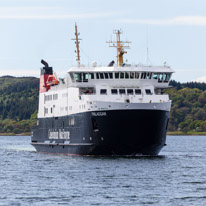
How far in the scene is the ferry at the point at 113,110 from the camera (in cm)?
6556

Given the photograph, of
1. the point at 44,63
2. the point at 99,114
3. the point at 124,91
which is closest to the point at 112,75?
the point at 124,91

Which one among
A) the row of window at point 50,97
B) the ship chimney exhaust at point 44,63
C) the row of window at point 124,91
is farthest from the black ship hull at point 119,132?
the ship chimney exhaust at point 44,63

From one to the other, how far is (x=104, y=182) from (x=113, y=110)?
14.7 metres

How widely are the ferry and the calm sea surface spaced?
156 centimetres

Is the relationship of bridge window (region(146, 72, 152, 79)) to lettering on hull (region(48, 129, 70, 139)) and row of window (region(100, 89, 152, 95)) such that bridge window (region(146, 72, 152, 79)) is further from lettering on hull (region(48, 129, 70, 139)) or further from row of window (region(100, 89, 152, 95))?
lettering on hull (region(48, 129, 70, 139))

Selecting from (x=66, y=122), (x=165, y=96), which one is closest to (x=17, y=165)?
(x=66, y=122)

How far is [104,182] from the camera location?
51781mm

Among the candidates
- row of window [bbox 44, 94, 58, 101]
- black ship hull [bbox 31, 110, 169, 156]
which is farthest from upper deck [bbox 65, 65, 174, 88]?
row of window [bbox 44, 94, 58, 101]

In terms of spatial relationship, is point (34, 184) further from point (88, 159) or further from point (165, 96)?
point (165, 96)

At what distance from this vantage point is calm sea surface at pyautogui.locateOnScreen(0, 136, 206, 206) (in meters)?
44.1

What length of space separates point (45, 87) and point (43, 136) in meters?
7.03

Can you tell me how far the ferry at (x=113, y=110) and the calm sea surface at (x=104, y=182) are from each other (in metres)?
1.56

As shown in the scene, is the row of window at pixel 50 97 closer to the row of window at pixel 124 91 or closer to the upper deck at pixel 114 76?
the upper deck at pixel 114 76

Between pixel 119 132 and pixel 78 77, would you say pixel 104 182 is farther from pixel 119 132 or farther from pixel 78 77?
pixel 78 77
